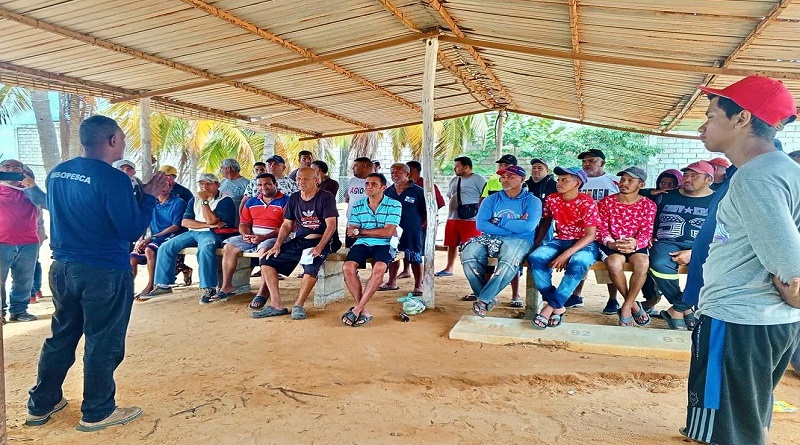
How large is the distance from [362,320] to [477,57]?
356cm

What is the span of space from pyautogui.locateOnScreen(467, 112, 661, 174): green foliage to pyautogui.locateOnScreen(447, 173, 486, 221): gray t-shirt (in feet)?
31.7

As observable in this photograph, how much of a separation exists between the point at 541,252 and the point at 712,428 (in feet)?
8.85

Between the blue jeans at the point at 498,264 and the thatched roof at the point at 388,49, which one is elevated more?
the thatched roof at the point at 388,49

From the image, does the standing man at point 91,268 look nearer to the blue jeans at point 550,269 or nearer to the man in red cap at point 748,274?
the man in red cap at point 748,274

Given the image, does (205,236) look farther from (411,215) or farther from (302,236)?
(411,215)

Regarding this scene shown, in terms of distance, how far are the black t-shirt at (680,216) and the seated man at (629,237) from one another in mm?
181

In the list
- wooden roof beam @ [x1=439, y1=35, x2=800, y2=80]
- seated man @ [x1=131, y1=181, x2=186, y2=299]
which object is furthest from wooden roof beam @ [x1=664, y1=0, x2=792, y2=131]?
seated man @ [x1=131, y1=181, x2=186, y2=299]

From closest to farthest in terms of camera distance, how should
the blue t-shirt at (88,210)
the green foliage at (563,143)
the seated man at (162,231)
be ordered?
the blue t-shirt at (88,210) < the seated man at (162,231) < the green foliage at (563,143)

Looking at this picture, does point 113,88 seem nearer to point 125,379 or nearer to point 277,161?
point 277,161

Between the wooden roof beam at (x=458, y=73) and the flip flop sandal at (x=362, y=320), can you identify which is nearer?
the wooden roof beam at (x=458, y=73)

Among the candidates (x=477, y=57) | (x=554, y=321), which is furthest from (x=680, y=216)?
(x=477, y=57)

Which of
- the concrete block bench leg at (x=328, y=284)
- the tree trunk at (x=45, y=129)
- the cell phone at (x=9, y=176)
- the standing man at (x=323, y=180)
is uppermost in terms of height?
the tree trunk at (x=45, y=129)

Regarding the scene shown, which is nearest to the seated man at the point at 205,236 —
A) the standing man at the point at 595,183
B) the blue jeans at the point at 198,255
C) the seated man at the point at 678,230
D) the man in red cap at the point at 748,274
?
the blue jeans at the point at 198,255

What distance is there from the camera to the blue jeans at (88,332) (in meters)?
2.77
